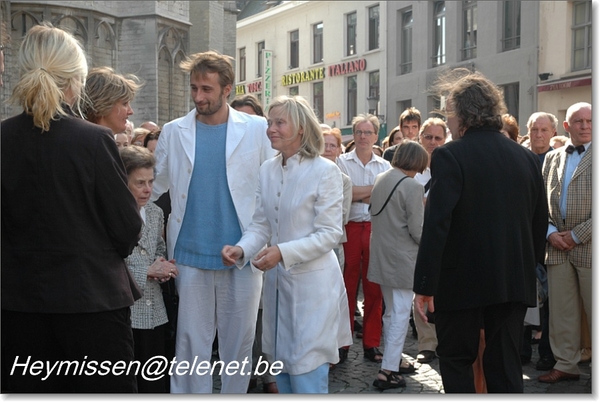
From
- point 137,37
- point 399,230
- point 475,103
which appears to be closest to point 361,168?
point 399,230

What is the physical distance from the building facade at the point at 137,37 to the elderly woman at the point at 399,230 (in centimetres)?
1202

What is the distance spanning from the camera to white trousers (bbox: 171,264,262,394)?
5.18 m

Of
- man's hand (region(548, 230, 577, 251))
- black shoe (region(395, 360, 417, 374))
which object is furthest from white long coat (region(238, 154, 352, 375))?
man's hand (region(548, 230, 577, 251))

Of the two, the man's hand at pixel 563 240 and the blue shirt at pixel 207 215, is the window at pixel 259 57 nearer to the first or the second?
the man's hand at pixel 563 240

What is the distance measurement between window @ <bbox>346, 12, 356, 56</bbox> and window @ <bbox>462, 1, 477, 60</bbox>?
352 inches

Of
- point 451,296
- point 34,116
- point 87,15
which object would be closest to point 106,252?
point 34,116

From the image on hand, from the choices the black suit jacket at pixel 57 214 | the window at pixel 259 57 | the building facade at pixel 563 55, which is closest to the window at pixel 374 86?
the window at pixel 259 57

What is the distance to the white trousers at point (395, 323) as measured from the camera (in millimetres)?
6426

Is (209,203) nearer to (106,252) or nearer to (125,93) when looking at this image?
(125,93)

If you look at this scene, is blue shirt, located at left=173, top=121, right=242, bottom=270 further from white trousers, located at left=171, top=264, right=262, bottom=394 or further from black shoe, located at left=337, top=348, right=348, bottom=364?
black shoe, located at left=337, top=348, right=348, bottom=364

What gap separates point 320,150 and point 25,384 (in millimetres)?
1955

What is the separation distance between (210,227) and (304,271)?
979 millimetres

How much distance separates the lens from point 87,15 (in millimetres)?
18328

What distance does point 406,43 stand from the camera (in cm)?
3412
